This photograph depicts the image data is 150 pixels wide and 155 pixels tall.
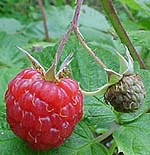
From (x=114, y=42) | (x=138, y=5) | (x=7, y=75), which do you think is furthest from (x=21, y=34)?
(x=138, y=5)

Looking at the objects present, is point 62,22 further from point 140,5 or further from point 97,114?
point 97,114

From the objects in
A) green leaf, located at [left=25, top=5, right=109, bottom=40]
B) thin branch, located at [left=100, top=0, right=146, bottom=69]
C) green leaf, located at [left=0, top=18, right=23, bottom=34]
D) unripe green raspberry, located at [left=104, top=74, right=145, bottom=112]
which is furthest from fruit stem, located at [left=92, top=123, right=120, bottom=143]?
green leaf, located at [left=0, top=18, right=23, bottom=34]

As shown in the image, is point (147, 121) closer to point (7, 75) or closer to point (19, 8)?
point (7, 75)

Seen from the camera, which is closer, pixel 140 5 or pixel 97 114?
pixel 97 114

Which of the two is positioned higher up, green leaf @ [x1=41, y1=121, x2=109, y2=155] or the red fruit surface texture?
the red fruit surface texture

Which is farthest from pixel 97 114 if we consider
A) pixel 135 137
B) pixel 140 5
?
pixel 140 5

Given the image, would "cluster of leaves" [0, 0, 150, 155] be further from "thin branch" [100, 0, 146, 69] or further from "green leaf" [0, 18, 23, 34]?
"green leaf" [0, 18, 23, 34]
